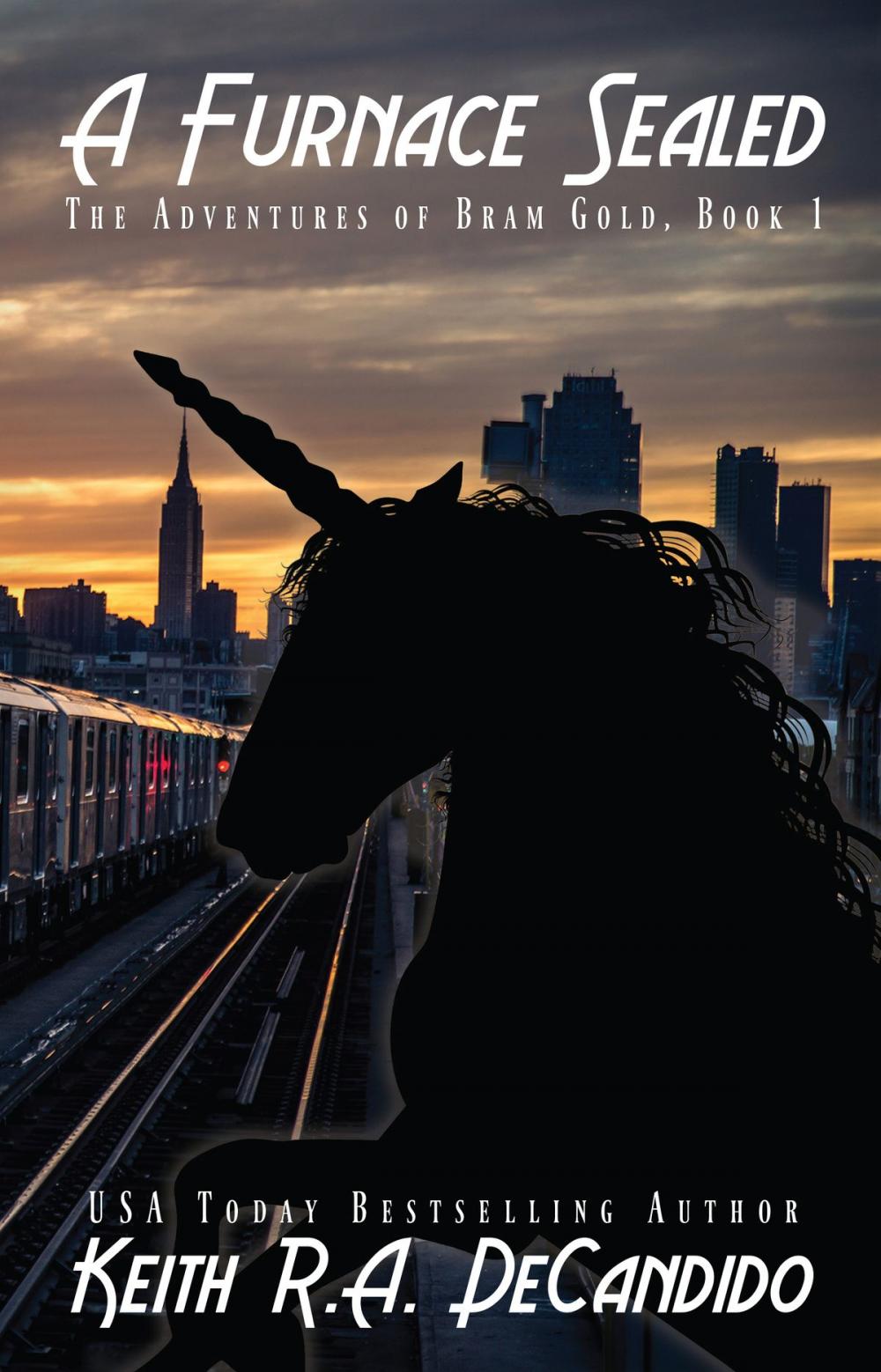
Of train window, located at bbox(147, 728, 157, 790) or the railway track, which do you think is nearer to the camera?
the railway track

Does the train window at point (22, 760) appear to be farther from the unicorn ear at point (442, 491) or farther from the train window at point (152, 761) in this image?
the unicorn ear at point (442, 491)

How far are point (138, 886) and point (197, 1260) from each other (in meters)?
35.4

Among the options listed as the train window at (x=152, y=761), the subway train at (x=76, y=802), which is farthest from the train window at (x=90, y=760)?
the train window at (x=152, y=761)

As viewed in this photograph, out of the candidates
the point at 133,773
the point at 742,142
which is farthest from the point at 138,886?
the point at 742,142

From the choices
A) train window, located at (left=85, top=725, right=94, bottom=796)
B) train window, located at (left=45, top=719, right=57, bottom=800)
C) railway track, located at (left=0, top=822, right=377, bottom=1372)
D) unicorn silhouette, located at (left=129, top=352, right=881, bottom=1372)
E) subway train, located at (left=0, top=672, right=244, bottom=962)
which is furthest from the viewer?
train window, located at (left=85, top=725, right=94, bottom=796)

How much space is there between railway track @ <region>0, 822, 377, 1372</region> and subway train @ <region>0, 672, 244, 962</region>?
2.11 meters

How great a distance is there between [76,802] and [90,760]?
1.73 meters

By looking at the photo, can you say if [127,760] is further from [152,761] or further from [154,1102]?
[154,1102]

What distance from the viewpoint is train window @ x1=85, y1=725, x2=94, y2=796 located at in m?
27.1

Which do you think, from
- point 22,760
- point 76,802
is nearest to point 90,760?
point 76,802

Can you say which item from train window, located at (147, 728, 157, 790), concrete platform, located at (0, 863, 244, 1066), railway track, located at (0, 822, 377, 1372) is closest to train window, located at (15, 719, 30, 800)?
concrete platform, located at (0, 863, 244, 1066)

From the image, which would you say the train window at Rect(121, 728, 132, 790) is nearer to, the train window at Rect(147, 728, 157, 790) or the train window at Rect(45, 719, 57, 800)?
the train window at Rect(147, 728, 157, 790)

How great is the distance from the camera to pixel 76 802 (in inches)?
1019

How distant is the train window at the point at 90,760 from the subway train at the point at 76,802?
33mm
